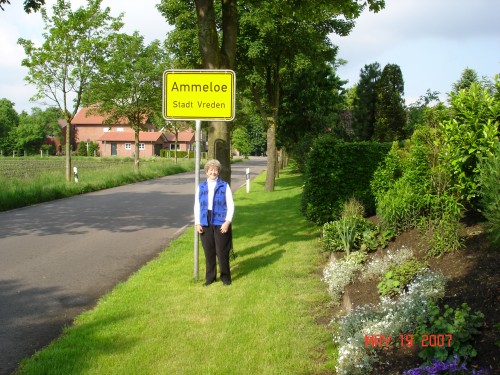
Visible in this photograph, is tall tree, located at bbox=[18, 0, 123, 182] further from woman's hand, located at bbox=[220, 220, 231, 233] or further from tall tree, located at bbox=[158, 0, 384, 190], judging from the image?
woman's hand, located at bbox=[220, 220, 231, 233]

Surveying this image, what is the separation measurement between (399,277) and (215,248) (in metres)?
2.78

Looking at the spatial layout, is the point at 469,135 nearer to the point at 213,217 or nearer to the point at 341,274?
the point at 341,274

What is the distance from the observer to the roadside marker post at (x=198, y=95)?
7.23 metres

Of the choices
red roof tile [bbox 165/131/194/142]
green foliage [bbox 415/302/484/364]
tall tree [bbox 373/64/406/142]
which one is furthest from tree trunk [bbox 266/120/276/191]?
red roof tile [bbox 165/131/194/142]

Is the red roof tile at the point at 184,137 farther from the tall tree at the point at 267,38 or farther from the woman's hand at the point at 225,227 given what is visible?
the woman's hand at the point at 225,227

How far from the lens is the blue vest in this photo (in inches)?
271

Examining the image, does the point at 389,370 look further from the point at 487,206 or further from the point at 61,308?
the point at 61,308

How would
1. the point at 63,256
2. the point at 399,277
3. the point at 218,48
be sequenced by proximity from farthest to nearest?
the point at 63,256 → the point at 218,48 → the point at 399,277

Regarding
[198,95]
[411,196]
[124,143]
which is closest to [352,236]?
[411,196]

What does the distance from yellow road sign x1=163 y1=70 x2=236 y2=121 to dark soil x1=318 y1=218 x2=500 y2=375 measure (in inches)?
127

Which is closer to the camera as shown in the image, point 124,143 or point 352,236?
point 352,236

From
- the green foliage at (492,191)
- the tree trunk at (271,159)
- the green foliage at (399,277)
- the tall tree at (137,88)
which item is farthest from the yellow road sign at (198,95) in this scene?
the tall tree at (137,88)

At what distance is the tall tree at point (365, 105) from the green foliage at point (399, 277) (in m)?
17.6

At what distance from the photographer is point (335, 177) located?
10.8 m
